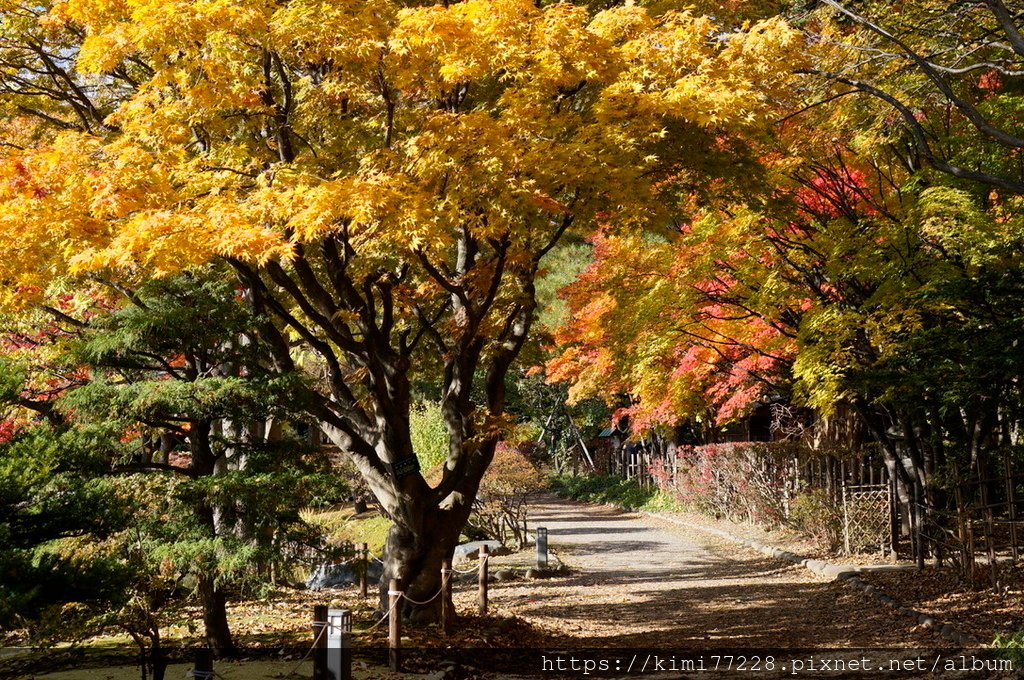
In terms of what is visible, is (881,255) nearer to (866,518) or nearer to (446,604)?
(866,518)

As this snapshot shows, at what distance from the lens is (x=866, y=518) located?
1625cm

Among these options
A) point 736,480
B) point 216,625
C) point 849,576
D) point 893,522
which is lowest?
point 849,576

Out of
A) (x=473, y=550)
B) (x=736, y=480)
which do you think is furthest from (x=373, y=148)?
(x=736, y=480)

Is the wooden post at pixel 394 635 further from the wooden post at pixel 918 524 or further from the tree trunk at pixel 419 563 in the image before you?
the wooden post at pixel 918 524

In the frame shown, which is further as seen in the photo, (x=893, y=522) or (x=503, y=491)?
(x=503, y=491)

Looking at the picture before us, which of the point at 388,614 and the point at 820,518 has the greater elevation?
the point at 820,518

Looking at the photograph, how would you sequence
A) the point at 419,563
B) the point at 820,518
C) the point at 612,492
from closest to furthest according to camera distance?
the point at 419,563, the point at 820,518, the point at 612,492

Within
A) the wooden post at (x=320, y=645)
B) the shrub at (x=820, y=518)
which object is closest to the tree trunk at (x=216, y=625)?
the wooden post at (x=320, y=645)

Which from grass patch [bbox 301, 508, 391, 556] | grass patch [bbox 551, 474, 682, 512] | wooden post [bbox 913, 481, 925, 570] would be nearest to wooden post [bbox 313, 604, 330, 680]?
wooden post [bbox 913, 481, 925, 570]

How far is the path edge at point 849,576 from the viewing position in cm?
946

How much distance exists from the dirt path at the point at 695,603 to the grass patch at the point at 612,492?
30.6ft

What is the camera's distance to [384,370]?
37.5ft

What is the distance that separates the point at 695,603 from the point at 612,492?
23840mm

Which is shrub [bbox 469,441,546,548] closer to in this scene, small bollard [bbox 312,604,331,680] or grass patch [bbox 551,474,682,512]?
grass patch [bbox 551,474,682,512]
